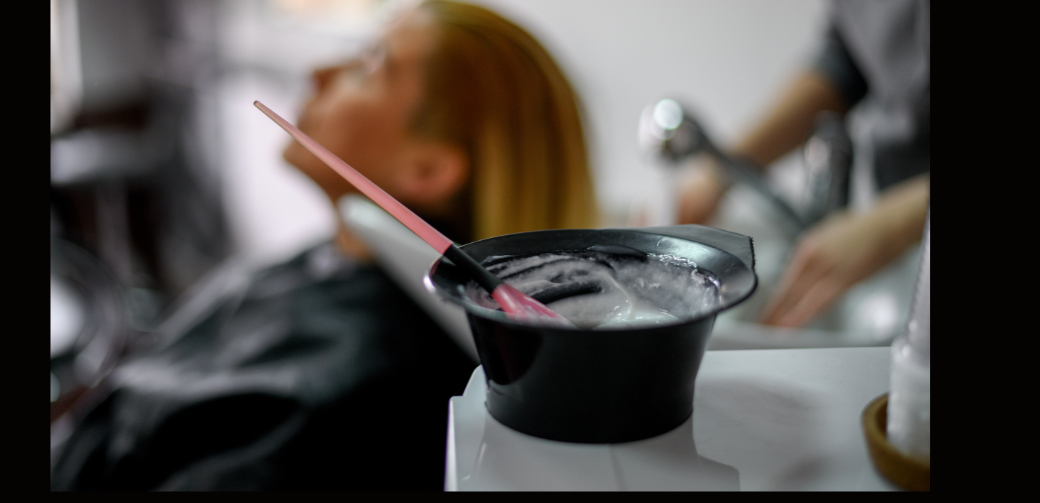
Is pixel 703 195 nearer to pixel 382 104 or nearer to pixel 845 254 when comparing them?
pixel 845 254

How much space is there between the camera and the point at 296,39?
5.51 ft

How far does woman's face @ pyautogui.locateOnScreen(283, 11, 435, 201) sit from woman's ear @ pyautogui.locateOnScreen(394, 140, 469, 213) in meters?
0.01

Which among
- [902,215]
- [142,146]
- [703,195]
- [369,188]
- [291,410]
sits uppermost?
[369,188]

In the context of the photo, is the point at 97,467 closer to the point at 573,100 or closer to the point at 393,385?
the point at 393,385

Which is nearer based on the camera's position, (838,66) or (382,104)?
(382,104)

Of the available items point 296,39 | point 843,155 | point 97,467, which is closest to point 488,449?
point 843,155

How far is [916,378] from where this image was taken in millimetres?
190

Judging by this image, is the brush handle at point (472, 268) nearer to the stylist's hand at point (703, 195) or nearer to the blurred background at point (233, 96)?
the stylist's hand at point (703, 195)

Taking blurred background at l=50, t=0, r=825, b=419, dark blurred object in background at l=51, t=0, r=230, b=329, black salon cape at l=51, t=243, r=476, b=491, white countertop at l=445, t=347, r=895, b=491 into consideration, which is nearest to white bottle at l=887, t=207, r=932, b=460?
white countertop at l=445, t=347, r=895, b=491

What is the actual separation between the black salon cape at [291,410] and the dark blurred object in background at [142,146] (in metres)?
0.88

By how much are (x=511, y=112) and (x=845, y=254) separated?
1.04 ft

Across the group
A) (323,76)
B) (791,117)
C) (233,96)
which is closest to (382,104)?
(323,76)

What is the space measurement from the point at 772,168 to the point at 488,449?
2.92 feet
